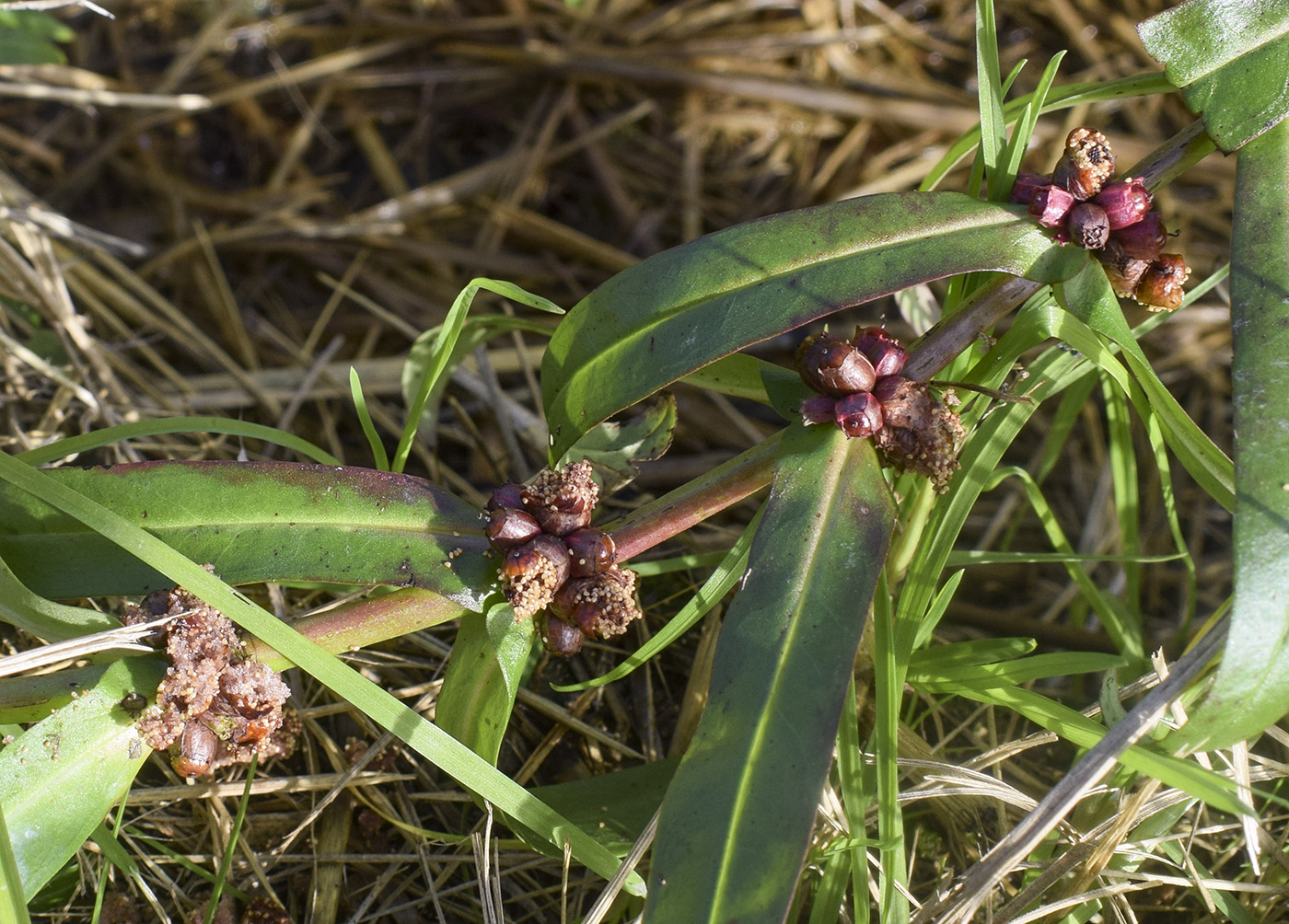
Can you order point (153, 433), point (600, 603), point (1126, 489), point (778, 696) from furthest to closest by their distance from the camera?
point (1126, 489) < point (153, 433) < point (600, 603) < point (778, 696)

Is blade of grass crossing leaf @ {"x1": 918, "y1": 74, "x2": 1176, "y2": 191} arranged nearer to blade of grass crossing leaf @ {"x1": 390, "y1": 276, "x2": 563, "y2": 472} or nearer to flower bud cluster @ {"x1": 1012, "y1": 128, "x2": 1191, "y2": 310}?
flower bud cluster @ {"x1": 1012, "y1": 128, "x2": 1191, "y2": 310}

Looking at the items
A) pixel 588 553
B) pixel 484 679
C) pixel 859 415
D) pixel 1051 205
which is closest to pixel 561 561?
pixel 588 553

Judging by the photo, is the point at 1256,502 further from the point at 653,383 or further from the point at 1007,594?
the point at 1007,594

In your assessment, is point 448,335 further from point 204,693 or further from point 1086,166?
point 1086,166

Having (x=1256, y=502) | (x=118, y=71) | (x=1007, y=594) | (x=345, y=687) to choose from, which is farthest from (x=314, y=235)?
(x=1256, y=502)

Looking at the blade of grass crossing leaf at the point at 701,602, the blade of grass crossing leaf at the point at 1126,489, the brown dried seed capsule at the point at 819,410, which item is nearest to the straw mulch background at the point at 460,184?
the blade of grass crossing leaf at the point at 1126,489

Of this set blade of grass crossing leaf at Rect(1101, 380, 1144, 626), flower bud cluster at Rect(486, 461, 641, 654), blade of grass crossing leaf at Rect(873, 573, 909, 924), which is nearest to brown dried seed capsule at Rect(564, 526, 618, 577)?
flower bud cluster at Rect(486, 461, 641, 654)
